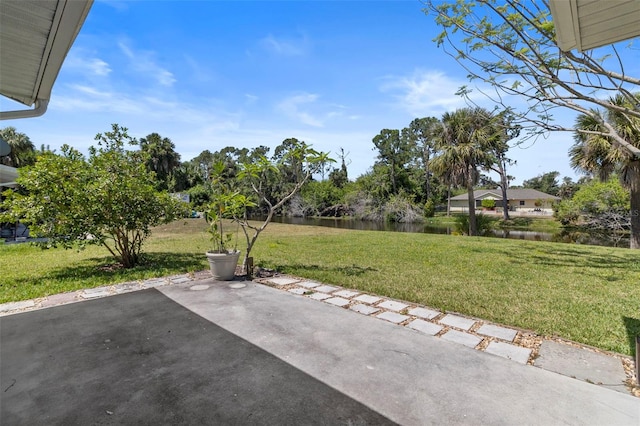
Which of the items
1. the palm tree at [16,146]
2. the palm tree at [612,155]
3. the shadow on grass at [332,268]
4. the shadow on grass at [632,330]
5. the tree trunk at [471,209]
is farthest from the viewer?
the palm tree at [16,146]

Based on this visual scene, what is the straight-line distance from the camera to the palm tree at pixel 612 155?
9953 millimetres

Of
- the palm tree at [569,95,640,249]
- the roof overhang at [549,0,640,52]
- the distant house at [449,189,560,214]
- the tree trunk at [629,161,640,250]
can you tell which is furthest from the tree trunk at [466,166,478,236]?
the distant house at [449,189,560,214]

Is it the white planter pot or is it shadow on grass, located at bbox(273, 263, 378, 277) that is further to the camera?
shadow on grass, located at bbox(273, 263, 378, 277)

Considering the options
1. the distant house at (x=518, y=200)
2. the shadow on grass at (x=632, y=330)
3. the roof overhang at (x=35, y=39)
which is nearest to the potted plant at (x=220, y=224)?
the roof overhang at (x=35, y=39)

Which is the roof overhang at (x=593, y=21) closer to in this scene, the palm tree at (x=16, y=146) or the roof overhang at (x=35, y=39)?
the roof overhang at (x=35, y=39)

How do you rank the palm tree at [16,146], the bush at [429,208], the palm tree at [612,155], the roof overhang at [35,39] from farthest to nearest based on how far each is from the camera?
the bush at [429,208] < the palm tree at [16,146] < the palm tree at [612,155] < the roof overhang at [35,39]

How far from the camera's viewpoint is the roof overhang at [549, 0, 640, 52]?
213 cm

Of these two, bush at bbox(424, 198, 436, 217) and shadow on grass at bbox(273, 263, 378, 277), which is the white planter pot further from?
bush at bbox(424, 198, 436, 217)

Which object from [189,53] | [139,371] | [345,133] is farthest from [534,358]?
[345,133]

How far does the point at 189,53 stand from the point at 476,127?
1578 cm

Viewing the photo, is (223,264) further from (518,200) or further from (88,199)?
(518,200)

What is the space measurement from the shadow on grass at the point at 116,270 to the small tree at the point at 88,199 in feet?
1.42

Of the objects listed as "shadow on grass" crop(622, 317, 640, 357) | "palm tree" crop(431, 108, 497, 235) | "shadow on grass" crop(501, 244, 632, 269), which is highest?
"palm tree" crop(431, 108, 497, 235)

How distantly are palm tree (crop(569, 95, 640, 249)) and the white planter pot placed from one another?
1146 centimetres
